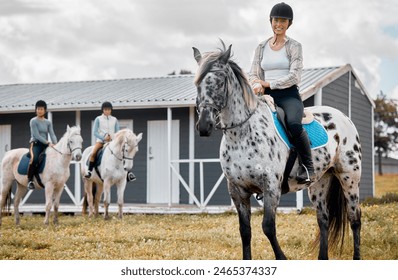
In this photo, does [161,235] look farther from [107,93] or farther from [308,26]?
[107,93]

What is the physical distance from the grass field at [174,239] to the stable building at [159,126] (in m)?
3.16

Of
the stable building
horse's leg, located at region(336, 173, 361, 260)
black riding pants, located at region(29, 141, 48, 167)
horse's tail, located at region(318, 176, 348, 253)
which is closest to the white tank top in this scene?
horse's leg, located at region(336, 173, 361, 260)

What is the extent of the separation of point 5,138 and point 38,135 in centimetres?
507

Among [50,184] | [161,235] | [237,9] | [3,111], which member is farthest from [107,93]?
[237,9]

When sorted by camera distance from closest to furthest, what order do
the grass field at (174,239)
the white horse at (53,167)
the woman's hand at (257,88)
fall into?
1. the woman's hand at (257,88)
2. the grass field at (174,239)
3. the white horse at (53,167)

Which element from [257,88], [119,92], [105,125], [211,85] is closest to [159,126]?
[119,92]

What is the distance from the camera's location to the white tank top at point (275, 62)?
6.02 m

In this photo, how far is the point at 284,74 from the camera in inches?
239

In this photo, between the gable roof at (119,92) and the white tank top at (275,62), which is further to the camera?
the gable roof at (119,92)

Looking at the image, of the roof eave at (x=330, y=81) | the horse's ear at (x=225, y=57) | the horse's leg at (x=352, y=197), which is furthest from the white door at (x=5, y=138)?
the horse's ear at (x=225, y=57)

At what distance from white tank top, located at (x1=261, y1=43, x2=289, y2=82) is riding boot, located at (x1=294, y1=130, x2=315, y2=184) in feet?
1.74

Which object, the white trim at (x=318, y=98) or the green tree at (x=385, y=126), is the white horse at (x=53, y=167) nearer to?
the white trim at (x=318, y=98)

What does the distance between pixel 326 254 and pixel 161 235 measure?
306 cm

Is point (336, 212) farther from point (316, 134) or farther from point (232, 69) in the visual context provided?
point (232, 69)
